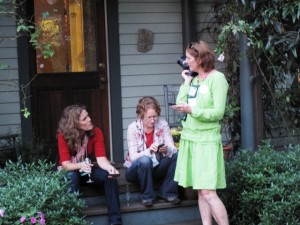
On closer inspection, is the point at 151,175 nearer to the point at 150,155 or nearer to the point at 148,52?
the point at 150,155

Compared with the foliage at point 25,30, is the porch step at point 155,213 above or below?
below

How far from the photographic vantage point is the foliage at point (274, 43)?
4.66m

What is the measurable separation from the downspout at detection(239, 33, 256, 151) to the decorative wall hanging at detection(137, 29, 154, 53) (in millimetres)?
1890

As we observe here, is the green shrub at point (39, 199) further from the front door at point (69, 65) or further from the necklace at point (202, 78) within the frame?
the front door at point (69, 65)

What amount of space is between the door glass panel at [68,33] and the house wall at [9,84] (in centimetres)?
38

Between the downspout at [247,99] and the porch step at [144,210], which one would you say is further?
the downspout at [247,99]

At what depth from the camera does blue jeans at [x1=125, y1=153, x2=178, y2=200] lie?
15.4ft

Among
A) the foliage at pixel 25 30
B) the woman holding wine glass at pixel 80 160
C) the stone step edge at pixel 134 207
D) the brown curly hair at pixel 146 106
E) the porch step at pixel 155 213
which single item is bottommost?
the porch step at pixel 155 213

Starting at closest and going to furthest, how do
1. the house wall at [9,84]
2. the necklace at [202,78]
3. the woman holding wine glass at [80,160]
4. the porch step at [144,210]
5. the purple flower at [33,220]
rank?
the purple flower at [33,220] < the necklace at [202,78] < the woman holding wine glass at [80,160] < the porch step at [144,210] < the house wall at [9,84]

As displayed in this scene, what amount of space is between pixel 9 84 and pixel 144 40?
167 cm

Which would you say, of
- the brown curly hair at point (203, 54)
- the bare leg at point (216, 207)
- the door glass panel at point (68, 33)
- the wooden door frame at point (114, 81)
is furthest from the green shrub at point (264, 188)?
the door glass panel at point (68, 33)

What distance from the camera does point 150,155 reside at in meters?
4.77

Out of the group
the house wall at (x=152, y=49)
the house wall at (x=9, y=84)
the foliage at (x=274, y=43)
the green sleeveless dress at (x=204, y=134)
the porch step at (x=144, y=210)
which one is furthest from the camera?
the house wall at (x=152, y=49)

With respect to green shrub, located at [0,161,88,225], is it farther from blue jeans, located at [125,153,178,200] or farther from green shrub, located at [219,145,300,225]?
green shrub, located at [219,145,300,225]
